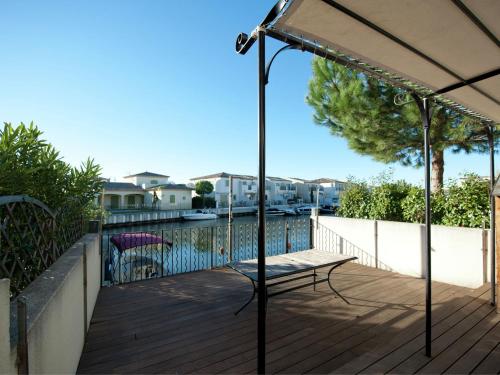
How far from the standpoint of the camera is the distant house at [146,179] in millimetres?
42219

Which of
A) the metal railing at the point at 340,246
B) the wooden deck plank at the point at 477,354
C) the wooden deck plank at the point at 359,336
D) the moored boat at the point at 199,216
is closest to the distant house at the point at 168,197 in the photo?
the moored boat at the point at 199,216

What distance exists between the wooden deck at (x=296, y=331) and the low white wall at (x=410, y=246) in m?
0.29

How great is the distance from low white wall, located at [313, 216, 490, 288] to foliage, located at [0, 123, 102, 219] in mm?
4524

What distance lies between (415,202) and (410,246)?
0.95 m

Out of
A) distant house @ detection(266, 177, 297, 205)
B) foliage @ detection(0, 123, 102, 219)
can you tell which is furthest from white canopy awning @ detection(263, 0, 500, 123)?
distant house @ detection(266, 177, 297, 205)

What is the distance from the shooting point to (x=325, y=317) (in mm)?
2881

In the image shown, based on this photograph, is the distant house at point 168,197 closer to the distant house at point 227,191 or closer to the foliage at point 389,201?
the distant house at point 227,191

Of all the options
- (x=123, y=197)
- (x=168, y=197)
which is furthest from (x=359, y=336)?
(x=123, y=197)

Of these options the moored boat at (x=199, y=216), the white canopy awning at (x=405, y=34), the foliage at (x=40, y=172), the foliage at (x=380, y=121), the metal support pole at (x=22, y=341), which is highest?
the foliage at (x=380, y=121)

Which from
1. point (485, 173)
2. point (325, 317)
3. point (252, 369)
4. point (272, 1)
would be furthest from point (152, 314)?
point (485, 173)

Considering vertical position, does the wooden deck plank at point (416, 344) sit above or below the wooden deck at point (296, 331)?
above

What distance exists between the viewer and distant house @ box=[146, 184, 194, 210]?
34.5 m

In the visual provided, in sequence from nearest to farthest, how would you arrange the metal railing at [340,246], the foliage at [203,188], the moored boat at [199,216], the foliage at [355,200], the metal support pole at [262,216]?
1. the metal support pole at [262,216]
2. the metal railing at [340,246]
3. the foliage at [355,200]
4. the moored boat at [199,216]
5. the foliage at [203,188]

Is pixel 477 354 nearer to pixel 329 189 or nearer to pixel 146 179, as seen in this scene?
pixel 146 179
